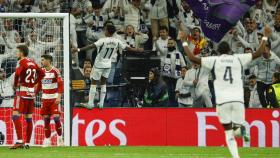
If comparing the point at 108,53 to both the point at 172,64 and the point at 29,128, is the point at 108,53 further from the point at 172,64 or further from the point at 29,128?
the point at 29,128

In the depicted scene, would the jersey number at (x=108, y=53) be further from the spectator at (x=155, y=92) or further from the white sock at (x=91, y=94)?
the spectator at (x=155, y=92)

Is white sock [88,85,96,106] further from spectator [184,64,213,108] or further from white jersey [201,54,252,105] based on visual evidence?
white jersey [201,54,252,105]

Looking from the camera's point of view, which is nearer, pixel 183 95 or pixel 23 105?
pixel 23 105

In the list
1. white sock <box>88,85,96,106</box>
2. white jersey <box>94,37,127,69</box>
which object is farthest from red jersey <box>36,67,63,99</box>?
white jersey <box>94,37,127,69</box>

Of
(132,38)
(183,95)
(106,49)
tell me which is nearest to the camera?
(106,49)

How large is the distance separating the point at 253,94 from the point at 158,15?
13.0 feet

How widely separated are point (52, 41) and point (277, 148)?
573 cm

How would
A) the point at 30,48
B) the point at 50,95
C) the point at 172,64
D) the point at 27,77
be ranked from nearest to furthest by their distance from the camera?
1. the point at 27,77
2. the point at 50,95
3. the point at 30,48
4. the point at 172,64

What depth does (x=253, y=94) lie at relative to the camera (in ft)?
73.6

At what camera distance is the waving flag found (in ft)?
75.3

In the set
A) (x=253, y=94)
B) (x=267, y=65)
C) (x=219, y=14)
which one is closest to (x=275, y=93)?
(x=253, y=94)

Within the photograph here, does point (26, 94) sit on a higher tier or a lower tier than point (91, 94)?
higher

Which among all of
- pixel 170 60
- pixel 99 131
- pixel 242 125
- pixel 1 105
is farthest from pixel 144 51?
pixel 242 125

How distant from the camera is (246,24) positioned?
2438 cm
